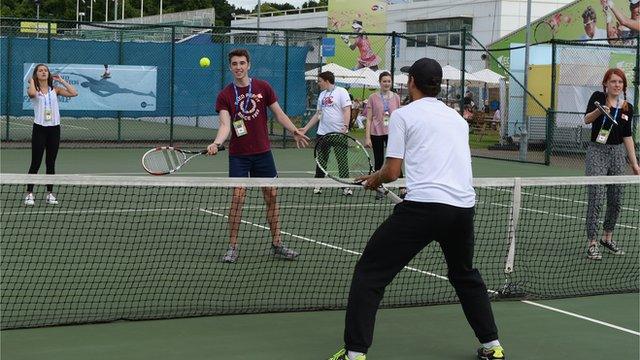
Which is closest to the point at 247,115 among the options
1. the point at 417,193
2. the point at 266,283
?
the point at 266,283

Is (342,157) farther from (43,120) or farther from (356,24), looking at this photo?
(356,24)

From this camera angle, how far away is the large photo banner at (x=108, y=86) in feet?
69.1

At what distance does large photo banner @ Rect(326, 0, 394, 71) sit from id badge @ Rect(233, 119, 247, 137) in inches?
1044

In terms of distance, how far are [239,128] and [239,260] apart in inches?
44.5

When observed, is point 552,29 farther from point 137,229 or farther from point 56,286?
point 56,286

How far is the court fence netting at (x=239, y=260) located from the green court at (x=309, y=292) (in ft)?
0.08

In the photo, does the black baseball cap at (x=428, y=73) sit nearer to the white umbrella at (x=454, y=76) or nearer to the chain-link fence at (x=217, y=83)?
the chain-link fence at (x=217, y=83)

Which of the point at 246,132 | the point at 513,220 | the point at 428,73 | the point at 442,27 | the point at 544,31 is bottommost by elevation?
the point at 513,220

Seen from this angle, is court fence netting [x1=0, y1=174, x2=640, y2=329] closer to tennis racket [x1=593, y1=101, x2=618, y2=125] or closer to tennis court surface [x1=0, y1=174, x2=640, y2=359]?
tennis court surface [x1=0, y1=174, x2=640, y2=359]

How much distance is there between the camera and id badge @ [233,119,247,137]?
8.31 m

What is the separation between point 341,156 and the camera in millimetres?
6785

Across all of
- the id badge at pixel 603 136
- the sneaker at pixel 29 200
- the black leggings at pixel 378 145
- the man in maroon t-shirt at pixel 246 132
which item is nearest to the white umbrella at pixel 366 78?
the black leggings at pixel 378 145

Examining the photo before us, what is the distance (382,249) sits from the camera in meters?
5.23

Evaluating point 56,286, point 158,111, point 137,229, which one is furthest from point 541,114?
point 56,286
